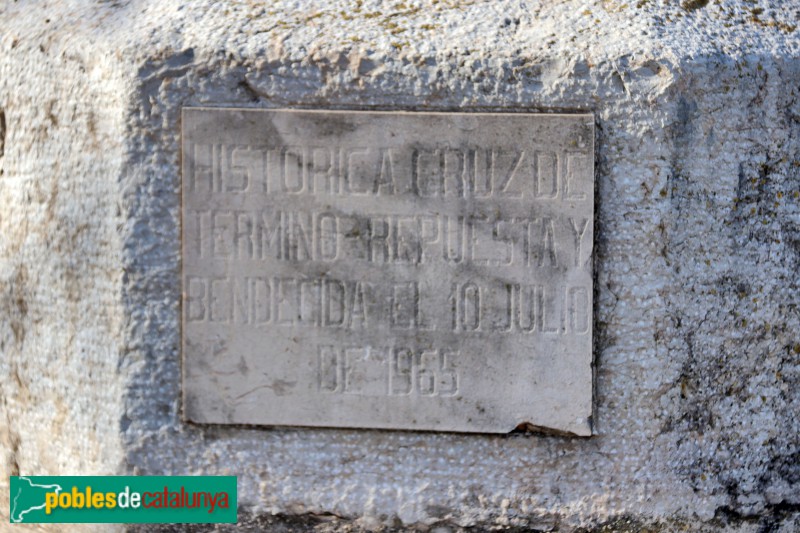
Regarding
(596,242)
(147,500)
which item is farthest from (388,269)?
(147,500)

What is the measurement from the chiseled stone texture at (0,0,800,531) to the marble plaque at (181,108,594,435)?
52mm

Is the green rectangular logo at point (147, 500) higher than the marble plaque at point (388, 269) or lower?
lower

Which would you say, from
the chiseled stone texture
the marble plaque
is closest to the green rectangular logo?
the chiseled stone texture

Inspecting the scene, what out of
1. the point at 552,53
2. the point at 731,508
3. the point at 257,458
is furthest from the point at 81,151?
the point at 731,508

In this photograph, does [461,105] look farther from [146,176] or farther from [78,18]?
[78,18]

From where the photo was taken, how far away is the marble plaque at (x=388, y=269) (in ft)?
6.19

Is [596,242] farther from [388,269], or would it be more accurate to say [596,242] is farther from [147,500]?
[147,500]

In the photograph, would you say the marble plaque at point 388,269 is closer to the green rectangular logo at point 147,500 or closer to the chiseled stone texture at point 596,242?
the chiseled stone texture at point 596,242

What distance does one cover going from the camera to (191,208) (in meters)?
1.93

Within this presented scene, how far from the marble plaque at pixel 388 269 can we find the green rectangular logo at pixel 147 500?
180 millimetres

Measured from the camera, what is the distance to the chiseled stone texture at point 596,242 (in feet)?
6.21

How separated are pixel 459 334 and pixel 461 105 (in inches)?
21.4

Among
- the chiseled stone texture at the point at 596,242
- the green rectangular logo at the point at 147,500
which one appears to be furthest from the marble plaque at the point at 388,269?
the green rectangular logo at the point at 147,500

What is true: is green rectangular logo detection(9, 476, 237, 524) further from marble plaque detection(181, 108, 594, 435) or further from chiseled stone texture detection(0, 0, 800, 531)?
marble plaque detection(181, 108, 594, 435)
